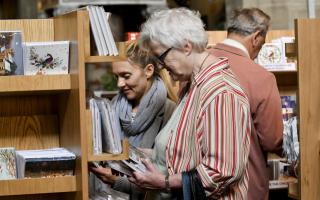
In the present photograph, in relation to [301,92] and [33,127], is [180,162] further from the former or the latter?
[33,127]

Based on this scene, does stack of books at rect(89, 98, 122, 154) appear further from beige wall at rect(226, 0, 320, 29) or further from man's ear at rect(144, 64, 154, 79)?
beige wall at rect(226, 0, 320, 29)

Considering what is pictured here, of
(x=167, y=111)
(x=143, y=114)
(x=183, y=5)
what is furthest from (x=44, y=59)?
(x=183, y=5)

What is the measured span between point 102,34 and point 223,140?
2.14 ft

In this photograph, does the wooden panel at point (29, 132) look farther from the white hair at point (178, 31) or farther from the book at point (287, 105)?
the book at point (287, 105)

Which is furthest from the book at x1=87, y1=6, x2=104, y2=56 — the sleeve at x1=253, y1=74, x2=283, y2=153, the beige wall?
the beige wall

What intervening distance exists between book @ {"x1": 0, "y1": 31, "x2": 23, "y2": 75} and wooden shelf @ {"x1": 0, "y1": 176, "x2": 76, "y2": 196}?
461 millimetres

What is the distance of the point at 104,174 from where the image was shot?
3.79m

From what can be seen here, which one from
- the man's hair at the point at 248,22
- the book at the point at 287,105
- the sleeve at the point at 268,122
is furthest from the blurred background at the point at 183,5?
the sleeve at the point at 268,122

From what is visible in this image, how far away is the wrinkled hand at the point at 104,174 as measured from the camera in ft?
12.3

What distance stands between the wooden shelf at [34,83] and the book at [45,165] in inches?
11.1

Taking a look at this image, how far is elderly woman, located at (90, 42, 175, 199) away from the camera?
434cm

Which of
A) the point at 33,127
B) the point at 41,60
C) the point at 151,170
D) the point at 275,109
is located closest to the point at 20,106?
the point at 33,127

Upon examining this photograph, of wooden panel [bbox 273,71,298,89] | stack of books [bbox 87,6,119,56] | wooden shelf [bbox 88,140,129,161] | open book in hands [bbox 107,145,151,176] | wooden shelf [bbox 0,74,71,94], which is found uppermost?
stack of books [bbox 87,6,119,56]

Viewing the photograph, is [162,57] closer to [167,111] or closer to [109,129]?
[109,129]
